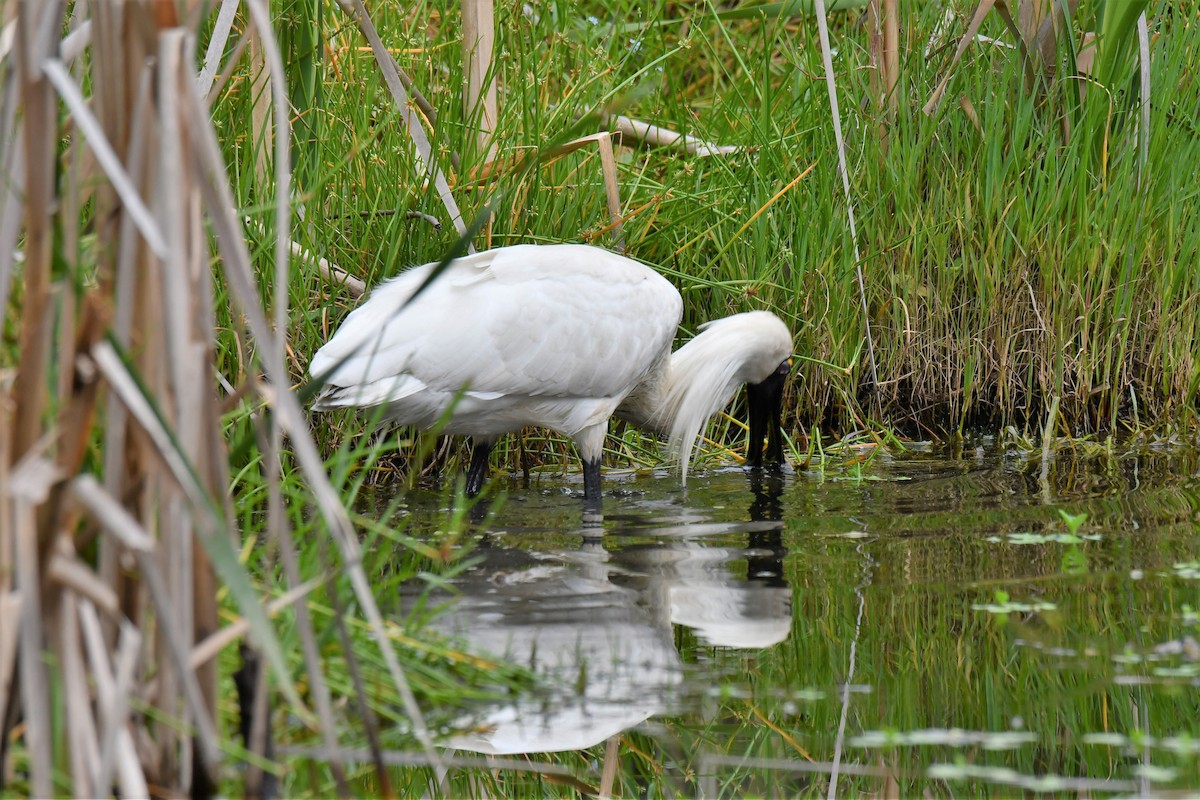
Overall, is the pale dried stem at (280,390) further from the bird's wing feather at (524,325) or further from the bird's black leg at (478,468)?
the bird's black leg at (478,468)

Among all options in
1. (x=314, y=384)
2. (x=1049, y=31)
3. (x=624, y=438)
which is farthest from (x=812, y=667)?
(x=1049, y=31)

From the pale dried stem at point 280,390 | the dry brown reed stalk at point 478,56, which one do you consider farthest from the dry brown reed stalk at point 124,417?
the dry brown reed stalk at point 478,56

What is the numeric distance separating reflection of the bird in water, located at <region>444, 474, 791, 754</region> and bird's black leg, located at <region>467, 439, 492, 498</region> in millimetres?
877

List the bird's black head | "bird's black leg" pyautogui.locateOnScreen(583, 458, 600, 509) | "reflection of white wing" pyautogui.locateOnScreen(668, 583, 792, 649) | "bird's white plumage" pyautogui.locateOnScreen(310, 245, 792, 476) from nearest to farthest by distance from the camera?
"reflection of white wing" pyautogui.locateOnScreen(668, 583, 792, 649) → "bird's white plumage" pyautogui.locateOnScreen(310, 245, 792, 476) → "bird's black leg" pyautogui.locateOnScreen(583, 458, 600, 509) → the bird's black head

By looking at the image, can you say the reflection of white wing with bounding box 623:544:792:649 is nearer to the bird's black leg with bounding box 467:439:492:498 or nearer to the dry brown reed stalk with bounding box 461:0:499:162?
the bird's black leg with bounding box 467:439:492:498

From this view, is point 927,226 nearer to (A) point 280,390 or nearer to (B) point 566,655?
(B) point 566,655

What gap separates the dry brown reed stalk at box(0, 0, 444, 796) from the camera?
1.92m

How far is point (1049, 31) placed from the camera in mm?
6539

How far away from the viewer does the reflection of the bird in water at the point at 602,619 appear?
2904 mm

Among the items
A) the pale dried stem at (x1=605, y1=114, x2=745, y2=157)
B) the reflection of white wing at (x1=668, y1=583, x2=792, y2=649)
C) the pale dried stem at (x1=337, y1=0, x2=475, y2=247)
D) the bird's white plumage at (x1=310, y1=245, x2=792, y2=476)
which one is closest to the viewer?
the reflection of white wing at (x1=668, y1=583, x2=792, y2=649)

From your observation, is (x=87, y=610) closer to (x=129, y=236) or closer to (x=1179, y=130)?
(x=129, y=236)

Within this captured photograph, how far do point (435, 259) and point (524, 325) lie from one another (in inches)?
28.3

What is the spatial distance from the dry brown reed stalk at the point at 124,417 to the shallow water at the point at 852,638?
84cm

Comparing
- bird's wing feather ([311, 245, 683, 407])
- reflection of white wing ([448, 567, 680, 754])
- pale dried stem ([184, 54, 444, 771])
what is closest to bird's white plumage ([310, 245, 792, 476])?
bird's wing feather ([311, 245, 683, 407])
